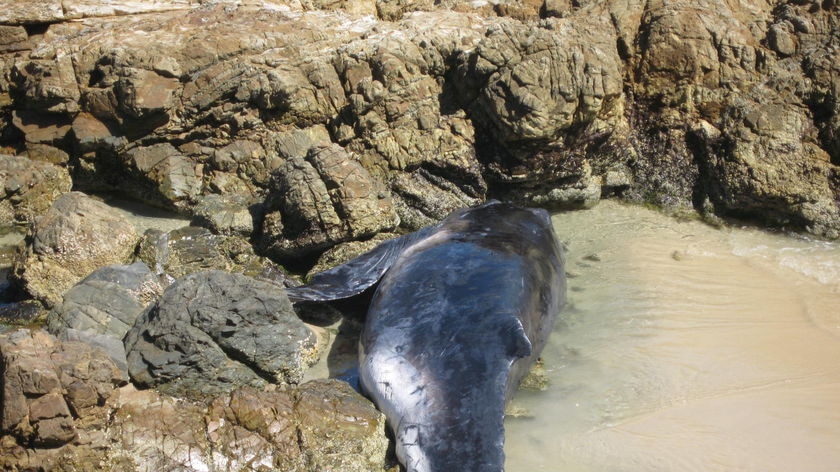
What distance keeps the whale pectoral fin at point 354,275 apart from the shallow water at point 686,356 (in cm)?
131

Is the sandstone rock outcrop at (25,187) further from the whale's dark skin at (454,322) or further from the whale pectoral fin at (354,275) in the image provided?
the whale's dark skin at (454,322)

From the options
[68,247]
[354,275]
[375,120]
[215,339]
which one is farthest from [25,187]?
[215,339]

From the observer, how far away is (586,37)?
7.39 metres

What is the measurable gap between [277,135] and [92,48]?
1.99 meters

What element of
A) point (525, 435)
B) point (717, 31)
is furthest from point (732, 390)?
point (717, 31)

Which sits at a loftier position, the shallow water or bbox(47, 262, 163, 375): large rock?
bbox(47, 262, 163, 375): large rock

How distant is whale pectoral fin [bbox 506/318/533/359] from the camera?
467 cm

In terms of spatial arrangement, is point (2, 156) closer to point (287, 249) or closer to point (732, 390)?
point (287, 249)

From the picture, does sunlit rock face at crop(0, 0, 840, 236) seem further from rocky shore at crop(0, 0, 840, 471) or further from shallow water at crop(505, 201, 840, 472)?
shallow water at crop(505, 201, 840, 472)

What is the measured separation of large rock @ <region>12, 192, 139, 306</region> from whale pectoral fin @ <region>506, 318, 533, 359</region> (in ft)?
10.5

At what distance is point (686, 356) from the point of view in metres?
5.54

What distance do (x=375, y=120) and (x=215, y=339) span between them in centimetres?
313

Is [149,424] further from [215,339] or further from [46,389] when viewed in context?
[215,339]

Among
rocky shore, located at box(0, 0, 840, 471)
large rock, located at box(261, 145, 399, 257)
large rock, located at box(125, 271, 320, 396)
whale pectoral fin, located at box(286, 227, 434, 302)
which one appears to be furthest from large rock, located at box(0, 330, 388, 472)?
large rock, located at box(261, 145, 399, 257)
